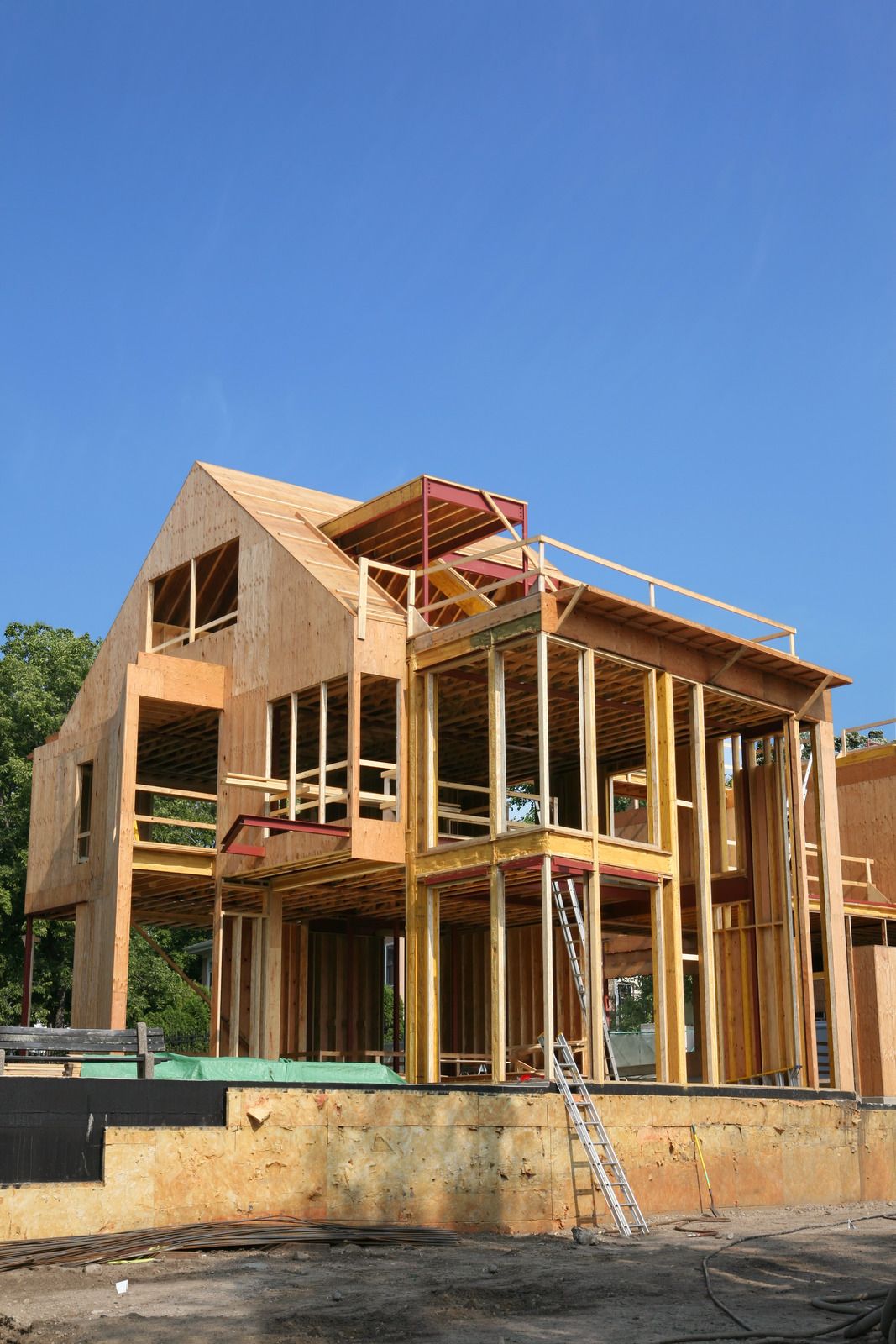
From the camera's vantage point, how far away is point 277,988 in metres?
25.9

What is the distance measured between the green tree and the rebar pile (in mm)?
25126

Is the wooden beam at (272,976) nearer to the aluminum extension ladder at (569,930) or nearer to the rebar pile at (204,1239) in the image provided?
the aluminum extension ladder at (569,930)

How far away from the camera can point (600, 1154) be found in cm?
2022

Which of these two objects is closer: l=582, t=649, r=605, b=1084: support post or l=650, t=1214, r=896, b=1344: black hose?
l=650, t=1214, r=896, b=1344: black hose

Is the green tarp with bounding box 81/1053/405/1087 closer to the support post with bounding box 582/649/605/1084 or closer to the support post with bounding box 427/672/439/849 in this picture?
the support post with bounding box 582/649/605/1084

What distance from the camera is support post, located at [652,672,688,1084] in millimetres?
23438

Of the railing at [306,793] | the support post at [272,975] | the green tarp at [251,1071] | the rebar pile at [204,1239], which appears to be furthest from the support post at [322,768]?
the rebar pile at [204,1239]

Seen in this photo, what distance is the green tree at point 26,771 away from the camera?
42750 mm

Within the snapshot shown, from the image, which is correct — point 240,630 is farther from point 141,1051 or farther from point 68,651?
point 68,651

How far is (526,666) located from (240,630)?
5515 mm

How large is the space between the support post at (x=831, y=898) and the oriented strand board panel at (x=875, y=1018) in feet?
3.39

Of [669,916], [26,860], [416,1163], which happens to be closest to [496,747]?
[669,916]

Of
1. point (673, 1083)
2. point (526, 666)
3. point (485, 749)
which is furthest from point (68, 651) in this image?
point (673, 1083)

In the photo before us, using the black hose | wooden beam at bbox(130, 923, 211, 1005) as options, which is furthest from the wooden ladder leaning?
wooden beam at bbox(130, 923, 211, 1005)
